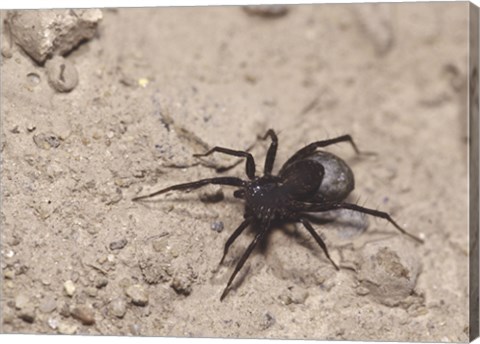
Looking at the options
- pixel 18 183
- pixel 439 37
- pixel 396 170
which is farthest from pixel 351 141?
pixel 18 183

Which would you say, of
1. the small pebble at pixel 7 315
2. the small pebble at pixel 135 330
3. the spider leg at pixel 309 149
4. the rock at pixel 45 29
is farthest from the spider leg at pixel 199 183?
the rock at pixel 45 29

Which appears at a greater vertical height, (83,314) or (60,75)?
(60,75)

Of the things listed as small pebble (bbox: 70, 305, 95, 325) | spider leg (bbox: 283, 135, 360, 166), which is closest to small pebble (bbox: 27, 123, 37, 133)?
small pebble (bbox: 70, 305, 95, 325)

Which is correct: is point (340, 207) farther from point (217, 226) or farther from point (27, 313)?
point (27, 313)

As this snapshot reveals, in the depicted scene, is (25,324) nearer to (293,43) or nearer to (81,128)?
(81,128)

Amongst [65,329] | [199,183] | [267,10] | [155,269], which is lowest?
[65,329]

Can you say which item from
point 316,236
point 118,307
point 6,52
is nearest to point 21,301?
point 118,307

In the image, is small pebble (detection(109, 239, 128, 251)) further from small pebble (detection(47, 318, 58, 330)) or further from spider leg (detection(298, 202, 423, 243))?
spider leg (detection(298, 202, 423, 243))

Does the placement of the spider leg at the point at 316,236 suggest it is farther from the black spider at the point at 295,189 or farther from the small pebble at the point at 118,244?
the small pebble at the point at 118,244
